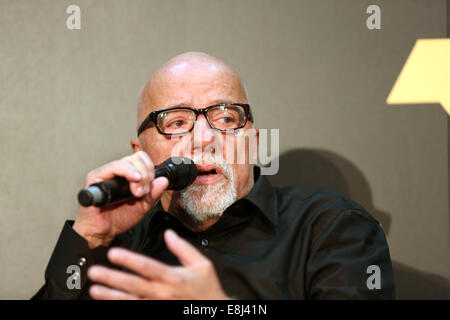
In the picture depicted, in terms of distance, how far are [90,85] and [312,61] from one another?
117 centimetres

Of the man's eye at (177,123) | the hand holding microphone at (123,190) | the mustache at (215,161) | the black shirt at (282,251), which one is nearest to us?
the hand holding microphone at (123,190)

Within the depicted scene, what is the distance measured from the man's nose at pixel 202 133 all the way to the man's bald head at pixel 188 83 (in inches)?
3.0

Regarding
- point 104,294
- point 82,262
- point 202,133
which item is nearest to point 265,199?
point 202,133

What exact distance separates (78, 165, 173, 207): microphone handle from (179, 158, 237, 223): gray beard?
0.40 meters

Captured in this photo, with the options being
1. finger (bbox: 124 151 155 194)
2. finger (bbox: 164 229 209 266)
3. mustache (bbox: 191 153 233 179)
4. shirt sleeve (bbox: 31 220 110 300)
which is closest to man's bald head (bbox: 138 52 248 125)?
mustache (bbox: 191 153 233 179)

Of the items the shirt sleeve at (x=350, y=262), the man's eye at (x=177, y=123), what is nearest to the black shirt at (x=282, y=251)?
the shirt sleeve at (x=350, y=262)

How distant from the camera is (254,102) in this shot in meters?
2.06

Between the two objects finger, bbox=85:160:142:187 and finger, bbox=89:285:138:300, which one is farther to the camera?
finger, bbox=85:160:142:187

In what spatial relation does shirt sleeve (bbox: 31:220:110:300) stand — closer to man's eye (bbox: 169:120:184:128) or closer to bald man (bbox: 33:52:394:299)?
bald man (bbox: 33:52:394:299)

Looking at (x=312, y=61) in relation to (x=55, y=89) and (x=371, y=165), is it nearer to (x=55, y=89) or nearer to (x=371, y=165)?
(x=371, y=165)

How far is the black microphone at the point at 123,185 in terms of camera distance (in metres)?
0.88

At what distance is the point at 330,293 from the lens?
117 centimetres

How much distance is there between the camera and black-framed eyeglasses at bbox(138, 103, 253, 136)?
1.48 metres

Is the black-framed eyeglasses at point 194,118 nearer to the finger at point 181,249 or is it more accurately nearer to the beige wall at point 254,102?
the beige wall at point 254,102
